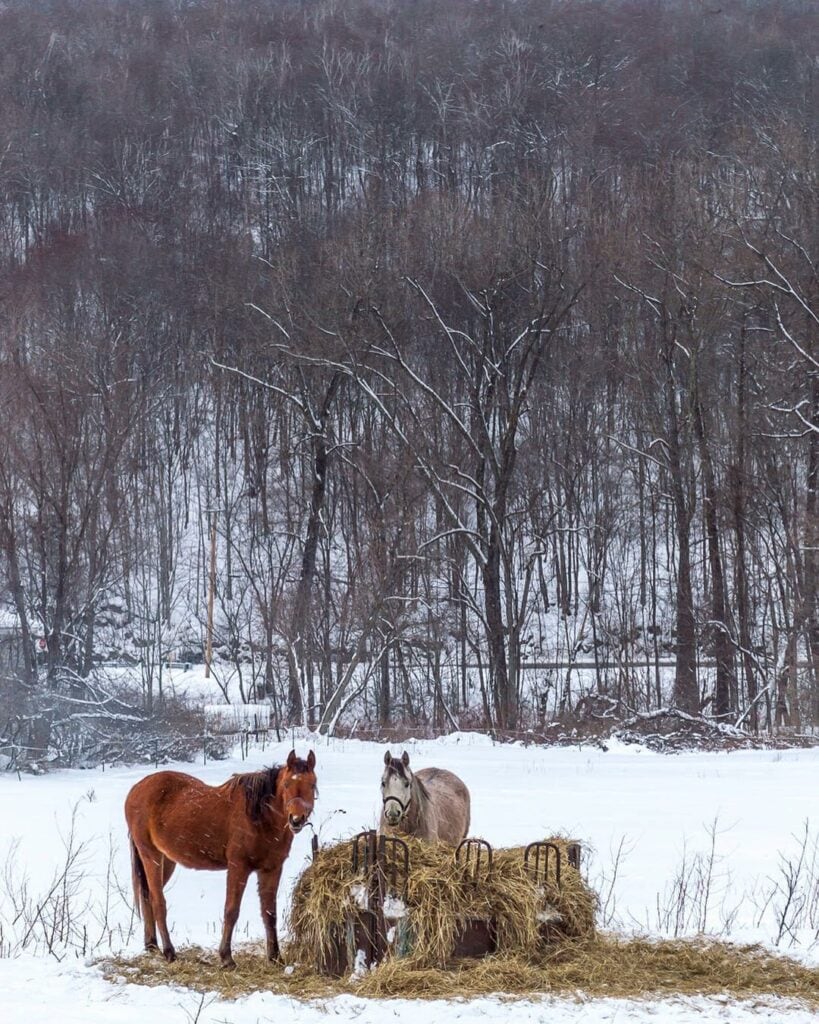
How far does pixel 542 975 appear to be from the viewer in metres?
7.02

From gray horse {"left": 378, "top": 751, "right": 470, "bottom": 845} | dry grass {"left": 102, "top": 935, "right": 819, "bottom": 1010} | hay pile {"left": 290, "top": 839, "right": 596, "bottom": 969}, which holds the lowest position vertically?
dry grass {"left": 102, "top": 935, "right": 819, "bottom": 1010}

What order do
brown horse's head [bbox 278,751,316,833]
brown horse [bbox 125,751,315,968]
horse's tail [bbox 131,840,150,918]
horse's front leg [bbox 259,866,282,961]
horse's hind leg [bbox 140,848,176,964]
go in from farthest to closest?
horse's tail [bbox 131,840,150,918] → horse's hind leg [bbox 140,848,176,964] → horse's front leg [bbox 259,866,282,961] → brown horse [bbox 125,751,315,968] → brown horse's head [bbox 278,751,316,833]

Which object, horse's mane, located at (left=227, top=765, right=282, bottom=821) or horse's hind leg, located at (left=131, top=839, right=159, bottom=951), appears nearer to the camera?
horse's mane, located at (left=227, top=765, right=282, bottom=821)

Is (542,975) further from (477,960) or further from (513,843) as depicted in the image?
(513,843)

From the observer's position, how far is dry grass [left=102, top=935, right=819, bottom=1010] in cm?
675

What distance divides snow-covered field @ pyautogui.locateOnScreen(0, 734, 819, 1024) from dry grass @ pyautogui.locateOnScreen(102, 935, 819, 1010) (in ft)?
0.72

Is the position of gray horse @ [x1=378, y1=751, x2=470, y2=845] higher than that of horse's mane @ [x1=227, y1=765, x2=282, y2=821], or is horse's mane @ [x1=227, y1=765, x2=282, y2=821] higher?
horse's mane @ [x1=227, y1=765, x2=282, y2=821]

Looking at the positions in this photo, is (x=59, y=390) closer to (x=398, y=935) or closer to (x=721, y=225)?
(x=721, y=225)

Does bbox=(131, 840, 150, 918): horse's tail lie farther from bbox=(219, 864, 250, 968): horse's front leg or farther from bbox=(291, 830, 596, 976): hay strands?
bbox=(291, 830, 596, 976): hay strands

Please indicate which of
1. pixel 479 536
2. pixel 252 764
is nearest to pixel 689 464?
pixel 479 536

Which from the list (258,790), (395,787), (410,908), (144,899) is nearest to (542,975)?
(410,908)

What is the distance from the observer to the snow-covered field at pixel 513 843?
6.47 meters

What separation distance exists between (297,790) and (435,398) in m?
26.0

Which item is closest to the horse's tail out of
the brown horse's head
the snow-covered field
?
the snow-covered field
